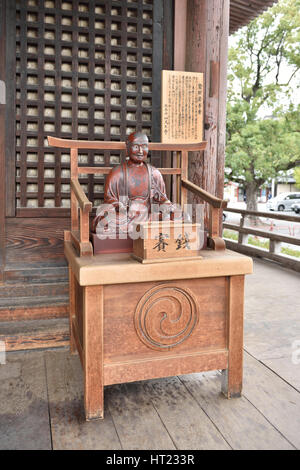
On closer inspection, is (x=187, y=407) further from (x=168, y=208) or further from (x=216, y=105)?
(x=216, y=105)

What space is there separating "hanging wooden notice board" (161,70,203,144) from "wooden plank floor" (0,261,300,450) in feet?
6.43

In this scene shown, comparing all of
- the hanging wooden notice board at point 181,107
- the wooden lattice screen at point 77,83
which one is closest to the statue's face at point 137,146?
the hanging wooden notice board at point 181,107

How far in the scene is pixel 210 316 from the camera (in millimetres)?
2197

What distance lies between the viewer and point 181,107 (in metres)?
3.45

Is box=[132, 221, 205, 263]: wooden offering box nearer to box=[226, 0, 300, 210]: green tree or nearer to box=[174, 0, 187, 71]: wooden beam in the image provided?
box=[174, 0, 187, 71]: wooden beam

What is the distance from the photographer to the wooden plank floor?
5.94 ft

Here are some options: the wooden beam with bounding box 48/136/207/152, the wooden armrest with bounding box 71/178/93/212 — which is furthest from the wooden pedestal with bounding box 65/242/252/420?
the wooden beam with bounding box 48/136/207/152

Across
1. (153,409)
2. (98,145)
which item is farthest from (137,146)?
(153,409)

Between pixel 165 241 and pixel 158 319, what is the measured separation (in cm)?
43

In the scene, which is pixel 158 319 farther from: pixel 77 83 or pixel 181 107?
pixel 77 83

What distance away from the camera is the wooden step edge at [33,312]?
3123mm

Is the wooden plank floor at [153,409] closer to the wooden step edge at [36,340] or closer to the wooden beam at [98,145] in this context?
the wooden step edge at [36,340]

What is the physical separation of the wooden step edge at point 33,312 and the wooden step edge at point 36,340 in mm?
230

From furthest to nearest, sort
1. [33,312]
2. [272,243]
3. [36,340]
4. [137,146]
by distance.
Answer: [272,243], [33,312], [36,340], [137,146]
